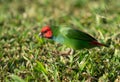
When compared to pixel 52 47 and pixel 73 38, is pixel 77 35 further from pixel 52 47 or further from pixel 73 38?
pixel 52 47

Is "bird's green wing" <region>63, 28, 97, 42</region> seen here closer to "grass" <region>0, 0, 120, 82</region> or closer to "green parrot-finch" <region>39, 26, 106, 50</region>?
"green parrot-finch" <region>39, 26, 106, 50</region>

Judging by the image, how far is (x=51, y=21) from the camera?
601 cm

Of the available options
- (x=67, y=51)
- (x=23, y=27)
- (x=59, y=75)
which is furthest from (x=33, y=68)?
(x=23, y=27)

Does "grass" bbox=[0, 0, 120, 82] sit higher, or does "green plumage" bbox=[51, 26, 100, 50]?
"green plumage" bbox=[51, 26, 100, 50]

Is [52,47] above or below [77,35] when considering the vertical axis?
below

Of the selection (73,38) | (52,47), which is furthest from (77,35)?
(52,47)

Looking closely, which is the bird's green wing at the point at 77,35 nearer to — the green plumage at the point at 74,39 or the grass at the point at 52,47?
the green plumage at the point at 74,39

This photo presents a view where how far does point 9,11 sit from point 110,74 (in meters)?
3.21

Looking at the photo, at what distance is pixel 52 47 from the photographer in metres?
4.80

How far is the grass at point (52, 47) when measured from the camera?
13.1ft

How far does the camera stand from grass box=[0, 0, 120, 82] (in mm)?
3994

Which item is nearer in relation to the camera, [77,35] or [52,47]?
[77,35]

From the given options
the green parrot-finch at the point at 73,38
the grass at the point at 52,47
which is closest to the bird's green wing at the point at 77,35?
the green parrot-finch at the point at 73,38

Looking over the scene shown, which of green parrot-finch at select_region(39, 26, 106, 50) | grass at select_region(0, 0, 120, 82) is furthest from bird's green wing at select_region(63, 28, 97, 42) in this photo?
grass at select_region(0, 0, 120, 82)
